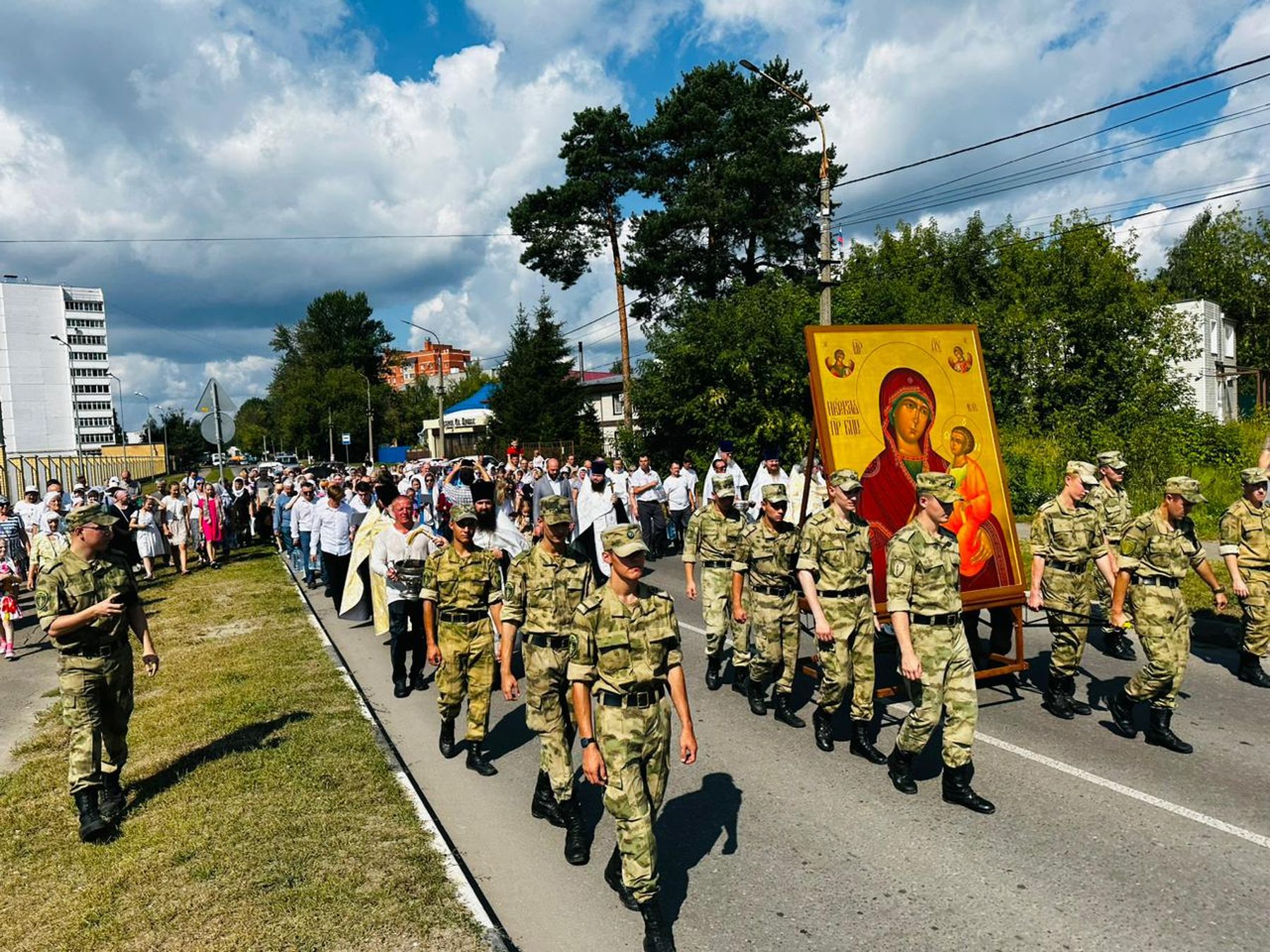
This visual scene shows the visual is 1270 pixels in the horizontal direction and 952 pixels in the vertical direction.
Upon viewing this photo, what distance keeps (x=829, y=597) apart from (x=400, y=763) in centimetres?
342

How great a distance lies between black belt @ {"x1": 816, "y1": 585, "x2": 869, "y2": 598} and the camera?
6.12m

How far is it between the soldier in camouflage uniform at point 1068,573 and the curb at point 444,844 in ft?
15.9

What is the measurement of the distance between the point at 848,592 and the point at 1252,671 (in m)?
4.51

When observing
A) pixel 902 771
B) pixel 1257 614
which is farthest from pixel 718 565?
pixel 1257 614

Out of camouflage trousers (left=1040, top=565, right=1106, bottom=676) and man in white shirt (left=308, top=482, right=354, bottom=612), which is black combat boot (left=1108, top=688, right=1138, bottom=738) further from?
man in white shirt (left=308, top=482, right=354, bottom=612)

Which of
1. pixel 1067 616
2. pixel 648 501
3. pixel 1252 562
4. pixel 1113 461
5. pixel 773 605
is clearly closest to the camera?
pixel 1067 616

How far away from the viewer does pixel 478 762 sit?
603 centimetres

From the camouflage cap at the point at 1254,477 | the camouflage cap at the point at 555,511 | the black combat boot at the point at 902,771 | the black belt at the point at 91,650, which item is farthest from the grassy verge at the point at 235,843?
the camouflage cap at the point at 1254,477

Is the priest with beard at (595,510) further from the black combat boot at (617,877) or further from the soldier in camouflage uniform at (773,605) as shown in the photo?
the black combat boot at (617,877)

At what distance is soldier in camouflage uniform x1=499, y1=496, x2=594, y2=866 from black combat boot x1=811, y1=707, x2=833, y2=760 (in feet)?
6.88

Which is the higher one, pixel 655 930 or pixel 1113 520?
pixel 1113 520

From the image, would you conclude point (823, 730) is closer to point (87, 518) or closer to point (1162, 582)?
point (1162, 582)

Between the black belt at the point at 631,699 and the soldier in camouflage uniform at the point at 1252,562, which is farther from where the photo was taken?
the soldier in camouflage uniform at the point at 1252,562

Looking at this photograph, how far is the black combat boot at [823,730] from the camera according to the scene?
6191mm
